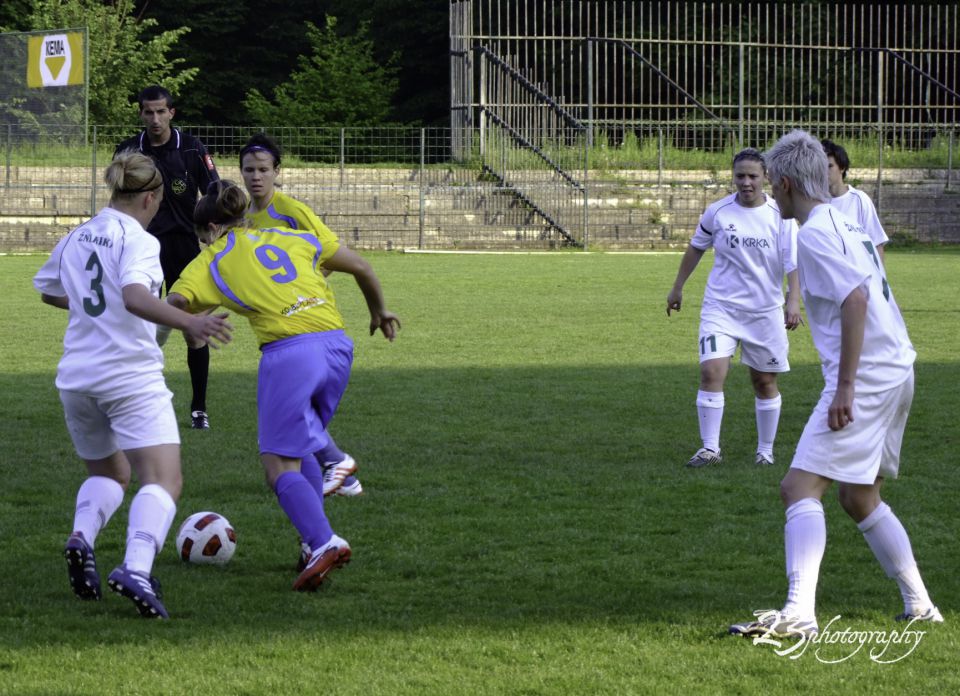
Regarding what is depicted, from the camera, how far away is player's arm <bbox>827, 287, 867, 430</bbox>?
14.5ft

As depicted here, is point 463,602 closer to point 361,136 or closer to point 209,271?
point 209,271

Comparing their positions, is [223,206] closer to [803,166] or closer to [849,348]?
[803,166]

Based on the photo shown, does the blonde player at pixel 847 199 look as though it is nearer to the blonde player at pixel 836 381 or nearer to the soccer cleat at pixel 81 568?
the blonde player at pixel 836 381

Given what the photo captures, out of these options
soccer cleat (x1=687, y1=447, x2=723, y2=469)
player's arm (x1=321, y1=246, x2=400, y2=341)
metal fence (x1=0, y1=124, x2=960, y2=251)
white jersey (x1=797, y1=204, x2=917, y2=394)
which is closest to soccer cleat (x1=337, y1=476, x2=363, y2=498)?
player's arm (x1=321, y1=246, x2=400, y2=341)

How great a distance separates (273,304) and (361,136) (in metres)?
27.1

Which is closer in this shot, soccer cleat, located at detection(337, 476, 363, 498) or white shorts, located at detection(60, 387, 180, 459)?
white shorts, located at detection(60, 387, 180, 459)

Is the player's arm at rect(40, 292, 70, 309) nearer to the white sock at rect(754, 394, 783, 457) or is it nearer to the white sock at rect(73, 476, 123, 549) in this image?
the white sock at rect(73, 476, 123, 549)

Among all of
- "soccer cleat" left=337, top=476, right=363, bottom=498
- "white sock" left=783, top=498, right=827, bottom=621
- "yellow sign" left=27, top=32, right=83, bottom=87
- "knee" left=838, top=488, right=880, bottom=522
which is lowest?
"soccer cleat" left=337, top=476, right=363, bottom=498

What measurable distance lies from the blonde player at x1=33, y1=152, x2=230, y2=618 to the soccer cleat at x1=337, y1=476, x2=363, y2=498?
2.00 meters

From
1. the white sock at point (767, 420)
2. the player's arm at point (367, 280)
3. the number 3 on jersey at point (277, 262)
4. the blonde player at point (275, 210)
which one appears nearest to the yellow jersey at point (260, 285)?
the number 3 on jersey at point (277, 262)

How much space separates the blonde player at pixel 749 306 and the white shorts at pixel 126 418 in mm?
3744

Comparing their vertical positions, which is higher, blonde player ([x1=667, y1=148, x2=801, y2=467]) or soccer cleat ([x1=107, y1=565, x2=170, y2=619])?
blonde player ([x1=667, y1=148, x2=801, y2=467])

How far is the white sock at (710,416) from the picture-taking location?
803 centimetres

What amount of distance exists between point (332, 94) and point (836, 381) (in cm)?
3651
